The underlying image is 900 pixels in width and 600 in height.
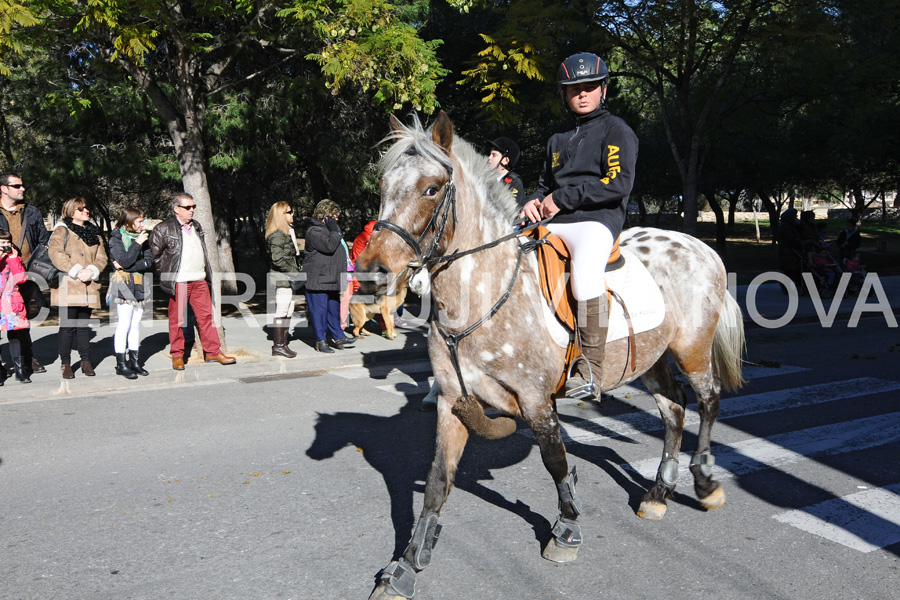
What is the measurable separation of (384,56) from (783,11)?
32.4 ft

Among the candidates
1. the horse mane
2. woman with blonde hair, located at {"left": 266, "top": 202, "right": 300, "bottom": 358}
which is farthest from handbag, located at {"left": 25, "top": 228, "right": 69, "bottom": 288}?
the horse mane

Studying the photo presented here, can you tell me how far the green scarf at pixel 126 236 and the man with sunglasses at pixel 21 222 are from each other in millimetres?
872

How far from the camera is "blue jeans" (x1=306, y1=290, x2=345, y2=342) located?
35.8ft

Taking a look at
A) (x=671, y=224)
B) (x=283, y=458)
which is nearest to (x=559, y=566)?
(x=283, y=458)

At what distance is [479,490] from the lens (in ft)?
17.0

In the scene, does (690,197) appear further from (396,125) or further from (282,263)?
(396,125)

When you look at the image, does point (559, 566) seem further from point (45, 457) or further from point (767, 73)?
point (767, 73)

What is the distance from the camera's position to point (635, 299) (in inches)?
182

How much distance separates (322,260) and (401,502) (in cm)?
644

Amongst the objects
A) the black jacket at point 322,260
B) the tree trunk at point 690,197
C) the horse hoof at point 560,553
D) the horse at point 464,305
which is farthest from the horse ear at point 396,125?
the tree trunk at point 690,197

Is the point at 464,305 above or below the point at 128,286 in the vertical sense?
above

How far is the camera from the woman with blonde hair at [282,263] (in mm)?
10375

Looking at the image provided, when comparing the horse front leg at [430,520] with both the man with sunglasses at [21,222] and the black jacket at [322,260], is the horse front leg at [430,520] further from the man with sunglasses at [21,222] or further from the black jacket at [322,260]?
the black jacket at [322,260]

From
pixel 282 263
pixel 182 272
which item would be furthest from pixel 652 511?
pixel 282 263
